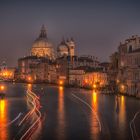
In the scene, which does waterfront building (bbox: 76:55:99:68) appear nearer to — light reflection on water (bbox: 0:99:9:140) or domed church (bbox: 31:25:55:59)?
domed church (bbox: 31:25:55:59)

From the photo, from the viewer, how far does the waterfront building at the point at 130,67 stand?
183 feet

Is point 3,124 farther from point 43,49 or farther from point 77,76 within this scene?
point 43,49

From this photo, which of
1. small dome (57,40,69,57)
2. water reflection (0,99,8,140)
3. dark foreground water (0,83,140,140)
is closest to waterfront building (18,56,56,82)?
small dome (57,40,69,57)

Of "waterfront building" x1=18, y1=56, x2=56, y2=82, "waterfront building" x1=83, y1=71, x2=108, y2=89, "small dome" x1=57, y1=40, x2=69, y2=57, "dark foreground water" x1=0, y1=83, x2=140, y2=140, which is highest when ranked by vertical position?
"small dome" x1=57, y1=40, x2=69, y2=57

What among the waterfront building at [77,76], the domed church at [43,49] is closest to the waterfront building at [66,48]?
the domed church at [43,49]

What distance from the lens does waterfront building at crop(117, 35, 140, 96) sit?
183 feet

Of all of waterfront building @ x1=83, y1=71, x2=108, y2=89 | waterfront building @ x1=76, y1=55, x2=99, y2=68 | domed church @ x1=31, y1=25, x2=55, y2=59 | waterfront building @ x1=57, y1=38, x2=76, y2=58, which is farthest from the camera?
domed church @ x1=31, y1=25, x2=55, y2=59

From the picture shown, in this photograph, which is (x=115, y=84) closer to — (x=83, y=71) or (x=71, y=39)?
(x=83, y=71)

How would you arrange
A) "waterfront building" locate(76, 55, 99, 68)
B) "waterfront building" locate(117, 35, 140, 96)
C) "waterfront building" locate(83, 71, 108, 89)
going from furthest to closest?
"waterfront building" locate(76, 55, 99, 68) < "waterfront building" locate(83, 71, 108, 89) < "waterfront building" locate(117, 35, 140, 96)

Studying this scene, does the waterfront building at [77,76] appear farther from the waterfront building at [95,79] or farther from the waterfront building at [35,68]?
Answer: the waterfront building at [35,68]

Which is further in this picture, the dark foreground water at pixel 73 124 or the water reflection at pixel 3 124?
the dark foreground water at pixel 73 124

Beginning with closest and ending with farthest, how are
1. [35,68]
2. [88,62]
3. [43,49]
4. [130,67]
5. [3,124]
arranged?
[3,124] → [130,67] → [88,62] → [35,68] → [43,49]

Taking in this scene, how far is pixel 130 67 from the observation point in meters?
57.9

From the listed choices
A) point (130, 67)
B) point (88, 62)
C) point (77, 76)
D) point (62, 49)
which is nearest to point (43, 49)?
point (62, 49)
